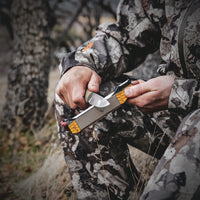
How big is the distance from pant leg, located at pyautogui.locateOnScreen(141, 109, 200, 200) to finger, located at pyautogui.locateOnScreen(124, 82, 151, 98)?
0.73ft

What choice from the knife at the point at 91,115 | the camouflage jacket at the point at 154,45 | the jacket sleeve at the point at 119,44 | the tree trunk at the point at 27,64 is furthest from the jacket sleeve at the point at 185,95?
the tree trunk at the point at 27,64

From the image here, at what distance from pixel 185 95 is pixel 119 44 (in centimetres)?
55

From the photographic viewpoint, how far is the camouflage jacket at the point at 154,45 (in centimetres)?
76

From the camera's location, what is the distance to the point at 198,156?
582mm

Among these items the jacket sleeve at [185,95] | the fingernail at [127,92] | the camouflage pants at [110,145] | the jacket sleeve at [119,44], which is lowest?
the camouflage pants at [110,145]

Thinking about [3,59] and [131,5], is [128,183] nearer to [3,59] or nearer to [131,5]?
[131,5]

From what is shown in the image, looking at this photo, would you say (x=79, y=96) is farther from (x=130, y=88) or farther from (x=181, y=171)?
(x=181, y=171)

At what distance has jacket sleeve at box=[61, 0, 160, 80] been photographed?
39.4 inches

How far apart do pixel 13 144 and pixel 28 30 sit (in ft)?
4.87

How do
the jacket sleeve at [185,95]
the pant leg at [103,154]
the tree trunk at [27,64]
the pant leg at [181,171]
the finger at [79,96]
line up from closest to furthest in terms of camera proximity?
1. the pant leg at [181,171]
2. the jacket sleeve at [185,95]
3. the finger at [79,96]
4. the pant leg at [103,154]
5. the tree trunk at [27,64]

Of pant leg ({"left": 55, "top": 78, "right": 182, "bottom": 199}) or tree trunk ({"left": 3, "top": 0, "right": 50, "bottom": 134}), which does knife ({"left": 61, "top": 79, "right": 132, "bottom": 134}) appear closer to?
pant leg ({"left": 55, "top": 78, "right": 182, "bottom": 199})

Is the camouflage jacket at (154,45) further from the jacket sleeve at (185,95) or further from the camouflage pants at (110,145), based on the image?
the camouflage pants at (110,145)

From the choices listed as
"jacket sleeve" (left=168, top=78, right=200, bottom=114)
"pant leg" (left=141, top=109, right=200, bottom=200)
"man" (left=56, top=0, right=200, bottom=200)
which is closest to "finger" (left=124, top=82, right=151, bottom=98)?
"man" (left=56, top=0, right=200, bottom=200)

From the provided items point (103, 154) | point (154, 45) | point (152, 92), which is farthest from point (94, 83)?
point (154, 45)
